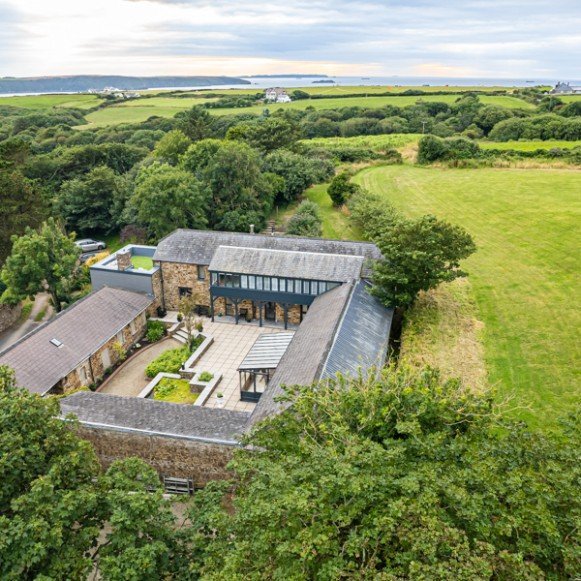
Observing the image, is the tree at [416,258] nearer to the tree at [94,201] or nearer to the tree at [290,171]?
the tree at [290,171]

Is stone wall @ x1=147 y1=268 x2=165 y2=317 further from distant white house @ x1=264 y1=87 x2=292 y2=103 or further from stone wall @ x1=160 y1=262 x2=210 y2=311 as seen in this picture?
distant white house @ x1=264 y1=87 x2=292 y2=103

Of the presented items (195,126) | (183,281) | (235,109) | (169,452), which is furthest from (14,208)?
(235,109)

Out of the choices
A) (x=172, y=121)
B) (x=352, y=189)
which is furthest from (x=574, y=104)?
(x=172, y=121)

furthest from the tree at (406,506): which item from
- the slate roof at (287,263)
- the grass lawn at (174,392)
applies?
the slate roof at (287,263)

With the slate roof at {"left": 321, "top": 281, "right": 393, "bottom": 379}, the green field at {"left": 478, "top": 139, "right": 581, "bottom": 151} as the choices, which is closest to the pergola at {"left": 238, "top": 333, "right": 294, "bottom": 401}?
the slate roof at {"left": 321, "top": 281, "right": 393, "bottom": 379}

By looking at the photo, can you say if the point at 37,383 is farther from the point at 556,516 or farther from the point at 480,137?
the point at 480,137

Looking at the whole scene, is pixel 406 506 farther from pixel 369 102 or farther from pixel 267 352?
pixel 369 102
